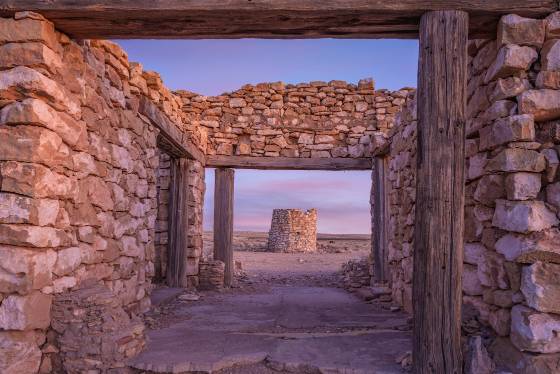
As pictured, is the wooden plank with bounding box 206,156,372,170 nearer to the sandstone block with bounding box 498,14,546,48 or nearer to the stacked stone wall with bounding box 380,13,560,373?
the stacked stone wall with bounding box 380,13,560,373

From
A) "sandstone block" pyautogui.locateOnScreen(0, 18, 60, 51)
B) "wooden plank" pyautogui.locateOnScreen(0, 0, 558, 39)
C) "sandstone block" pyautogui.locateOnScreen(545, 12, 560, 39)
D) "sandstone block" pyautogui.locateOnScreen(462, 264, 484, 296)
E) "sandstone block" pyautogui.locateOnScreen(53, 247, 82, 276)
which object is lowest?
"sandstone block" pyautogui.locateOnScreen(462, 264, 484, 296)

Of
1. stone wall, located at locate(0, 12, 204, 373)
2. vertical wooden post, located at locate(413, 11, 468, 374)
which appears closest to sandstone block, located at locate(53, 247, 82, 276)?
stone wall, located at locate(0, 12, 204, 373)

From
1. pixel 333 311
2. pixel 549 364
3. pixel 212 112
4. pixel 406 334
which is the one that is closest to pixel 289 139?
pixel 212 112

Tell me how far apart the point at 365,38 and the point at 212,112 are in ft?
19.9

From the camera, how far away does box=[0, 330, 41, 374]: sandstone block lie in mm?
2635

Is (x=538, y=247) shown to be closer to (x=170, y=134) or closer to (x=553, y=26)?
(x=553, y=26)

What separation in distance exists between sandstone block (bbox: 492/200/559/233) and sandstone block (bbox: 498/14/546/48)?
113 cm

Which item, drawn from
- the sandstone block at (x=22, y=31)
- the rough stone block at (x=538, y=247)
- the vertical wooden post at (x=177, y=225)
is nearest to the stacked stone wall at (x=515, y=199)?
the rough stone block at (x=538, y=247)

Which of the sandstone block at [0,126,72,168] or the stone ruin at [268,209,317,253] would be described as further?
the stone ruin at [268,209,317,253]

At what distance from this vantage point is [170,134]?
5.96m

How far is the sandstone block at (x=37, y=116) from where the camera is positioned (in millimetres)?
2801

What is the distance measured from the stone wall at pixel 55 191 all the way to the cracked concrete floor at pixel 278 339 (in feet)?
1.68

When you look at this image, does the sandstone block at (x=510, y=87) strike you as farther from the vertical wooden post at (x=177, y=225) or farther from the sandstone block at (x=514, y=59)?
the vertical wooden post at (x=177, y=225)

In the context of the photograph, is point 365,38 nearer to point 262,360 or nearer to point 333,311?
point 262,360
